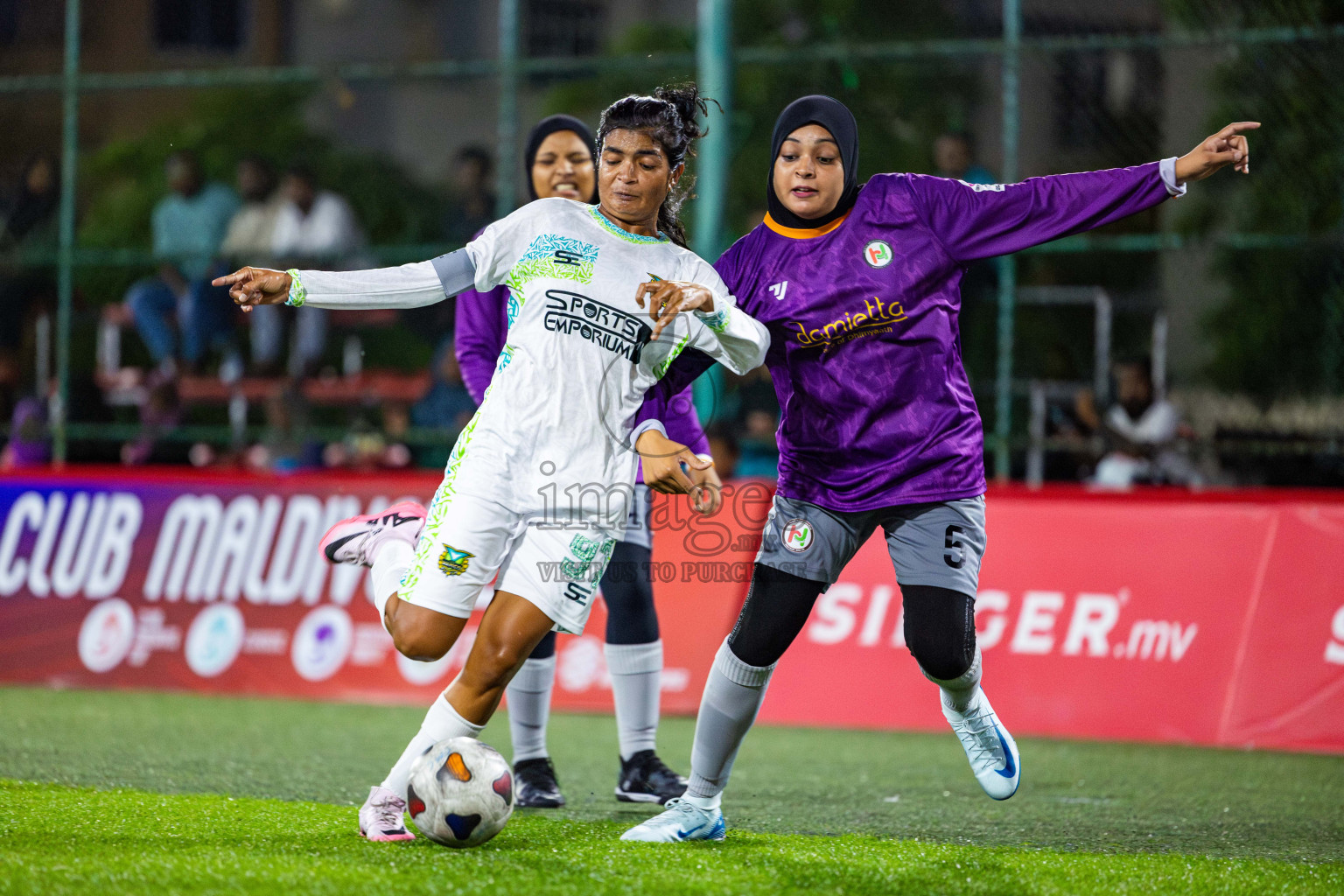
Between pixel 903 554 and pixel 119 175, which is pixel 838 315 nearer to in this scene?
pixel 903 554

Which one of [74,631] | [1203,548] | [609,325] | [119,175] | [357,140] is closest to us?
[609,325]

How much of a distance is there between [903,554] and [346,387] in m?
7.01

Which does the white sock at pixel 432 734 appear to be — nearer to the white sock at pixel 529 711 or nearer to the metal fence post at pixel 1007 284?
the white sock at pixel 529 711

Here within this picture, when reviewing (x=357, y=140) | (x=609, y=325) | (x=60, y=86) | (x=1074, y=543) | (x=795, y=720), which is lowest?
(x=795, y=720)

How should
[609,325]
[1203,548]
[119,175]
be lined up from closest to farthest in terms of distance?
[609,325] → [1203,548] → [119,175]

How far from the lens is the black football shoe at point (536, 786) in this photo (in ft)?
17.4

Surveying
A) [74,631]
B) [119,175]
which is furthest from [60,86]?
[119,175]

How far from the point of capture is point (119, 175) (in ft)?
91.0

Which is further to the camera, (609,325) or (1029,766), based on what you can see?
(1029,766)

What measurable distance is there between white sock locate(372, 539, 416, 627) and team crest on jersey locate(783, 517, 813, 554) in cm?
115

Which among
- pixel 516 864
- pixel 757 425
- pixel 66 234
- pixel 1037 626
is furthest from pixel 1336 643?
pixel 66 234

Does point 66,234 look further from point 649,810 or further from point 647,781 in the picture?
point 649,810

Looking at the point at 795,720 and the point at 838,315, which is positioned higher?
the point at 838,315

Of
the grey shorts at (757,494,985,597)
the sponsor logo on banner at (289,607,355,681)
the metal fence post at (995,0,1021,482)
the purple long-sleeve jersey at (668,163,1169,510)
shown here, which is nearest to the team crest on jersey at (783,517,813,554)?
the grey shorts at (757,494,985,597)
